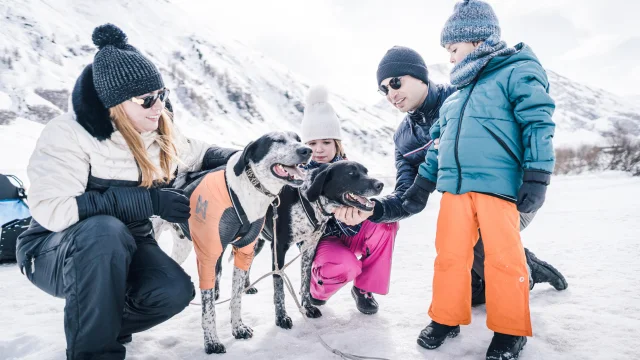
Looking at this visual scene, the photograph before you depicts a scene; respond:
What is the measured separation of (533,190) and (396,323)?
1.16m

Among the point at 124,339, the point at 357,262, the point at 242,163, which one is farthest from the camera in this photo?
the point at 357,262

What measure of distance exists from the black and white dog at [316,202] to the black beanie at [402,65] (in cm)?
73

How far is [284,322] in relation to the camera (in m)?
2.30

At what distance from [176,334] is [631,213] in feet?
21.2

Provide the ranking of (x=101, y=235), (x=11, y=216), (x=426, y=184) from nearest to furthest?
(x=101, y=235) < (x=426, y=184) < (x=11, y=216)

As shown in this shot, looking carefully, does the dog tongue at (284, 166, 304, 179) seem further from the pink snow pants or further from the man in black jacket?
the pink snow pants

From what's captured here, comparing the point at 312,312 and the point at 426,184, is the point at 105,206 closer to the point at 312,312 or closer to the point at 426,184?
the point at 312,312

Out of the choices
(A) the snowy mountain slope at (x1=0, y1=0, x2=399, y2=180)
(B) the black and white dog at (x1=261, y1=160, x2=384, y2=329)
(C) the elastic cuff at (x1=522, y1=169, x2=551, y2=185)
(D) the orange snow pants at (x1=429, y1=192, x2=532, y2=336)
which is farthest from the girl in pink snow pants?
(A) the snowy mountain slope at (x1=0, y1=0, x2=399, y2=180)

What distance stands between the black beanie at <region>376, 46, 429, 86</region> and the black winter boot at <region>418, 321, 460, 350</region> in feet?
5.56

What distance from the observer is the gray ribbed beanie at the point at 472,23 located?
2.08 meters

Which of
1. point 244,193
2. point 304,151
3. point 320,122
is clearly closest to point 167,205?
point 244,193

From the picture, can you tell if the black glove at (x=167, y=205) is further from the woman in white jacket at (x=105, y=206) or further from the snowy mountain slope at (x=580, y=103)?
the snowy mountain slope at (x=580, y=103)

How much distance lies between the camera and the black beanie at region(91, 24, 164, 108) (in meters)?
1.72

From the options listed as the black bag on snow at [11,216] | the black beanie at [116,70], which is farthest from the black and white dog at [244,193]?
the black bag on snow at [11,216]
